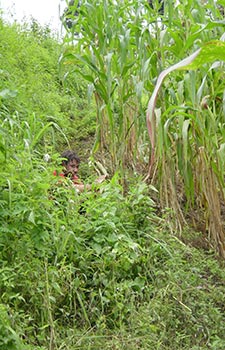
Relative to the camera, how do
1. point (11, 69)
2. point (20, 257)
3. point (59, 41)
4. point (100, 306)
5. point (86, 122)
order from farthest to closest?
1. point (59, 41)
2. point (86, 122)
3. point (11, 69)
4. point (100, 306)
5. point (20, 257)

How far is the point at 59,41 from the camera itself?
23.1 ft

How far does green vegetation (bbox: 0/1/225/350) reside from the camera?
7.48 feet

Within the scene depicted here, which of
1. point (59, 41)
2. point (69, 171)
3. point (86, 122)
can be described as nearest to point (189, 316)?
point (69, 171)

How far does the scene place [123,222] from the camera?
2.99 meters

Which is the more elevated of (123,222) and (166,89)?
(166,89)

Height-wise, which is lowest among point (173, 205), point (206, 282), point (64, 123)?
point (206, 282)

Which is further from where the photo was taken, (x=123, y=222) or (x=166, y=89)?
(x=166, y=89)

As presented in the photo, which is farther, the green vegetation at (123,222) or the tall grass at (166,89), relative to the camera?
the tall grass at (166,89)

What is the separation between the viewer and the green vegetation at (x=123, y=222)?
2281mm

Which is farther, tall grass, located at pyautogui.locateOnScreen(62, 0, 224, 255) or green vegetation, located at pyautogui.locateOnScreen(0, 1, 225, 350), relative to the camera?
tall grass, located at pyautogui.locateOnScreen(62, 0, 224, 255)

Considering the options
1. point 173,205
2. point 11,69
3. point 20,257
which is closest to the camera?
point 20,257

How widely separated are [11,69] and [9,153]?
2124 mm

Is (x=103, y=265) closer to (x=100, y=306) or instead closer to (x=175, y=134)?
(x=100, y=306)

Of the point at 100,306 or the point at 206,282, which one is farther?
the point at 206,282
